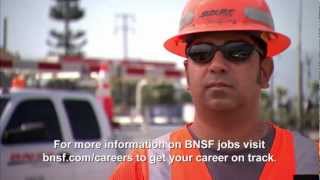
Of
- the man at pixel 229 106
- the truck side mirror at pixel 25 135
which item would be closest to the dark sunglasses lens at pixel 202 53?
the man at pixel 229 106

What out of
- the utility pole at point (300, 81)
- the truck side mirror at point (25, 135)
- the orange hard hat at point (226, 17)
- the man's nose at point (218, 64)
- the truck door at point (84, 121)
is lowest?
the truck door at point (84, 121)

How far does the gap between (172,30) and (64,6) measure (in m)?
0.75

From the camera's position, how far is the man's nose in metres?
1.76

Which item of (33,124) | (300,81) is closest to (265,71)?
(300,81)

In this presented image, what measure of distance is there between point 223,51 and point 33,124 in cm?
191

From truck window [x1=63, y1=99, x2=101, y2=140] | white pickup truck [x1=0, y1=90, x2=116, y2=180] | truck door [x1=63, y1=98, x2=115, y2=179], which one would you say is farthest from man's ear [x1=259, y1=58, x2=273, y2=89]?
truck window [x1=63, y1=99, x2=101, y2=140]

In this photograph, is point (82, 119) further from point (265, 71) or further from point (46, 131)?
point (265, 71)

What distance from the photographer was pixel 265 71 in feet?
6.21

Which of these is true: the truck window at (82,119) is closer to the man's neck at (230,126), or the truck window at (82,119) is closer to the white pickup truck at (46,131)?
the white pickup truck at (46,131)

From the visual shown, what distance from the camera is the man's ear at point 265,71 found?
1.87 metres

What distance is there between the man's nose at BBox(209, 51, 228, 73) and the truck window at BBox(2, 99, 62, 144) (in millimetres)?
1390

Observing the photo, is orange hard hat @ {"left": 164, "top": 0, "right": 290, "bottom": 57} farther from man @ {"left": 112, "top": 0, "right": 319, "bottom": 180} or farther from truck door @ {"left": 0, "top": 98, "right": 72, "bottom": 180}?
truck door @ {"left": 0, "top": 98, "right": 72, "bottom": 180}

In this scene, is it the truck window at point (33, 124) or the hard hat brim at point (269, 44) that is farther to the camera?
the truck window at point (33, 124)

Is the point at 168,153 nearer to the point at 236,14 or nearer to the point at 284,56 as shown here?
the point at 236,14
